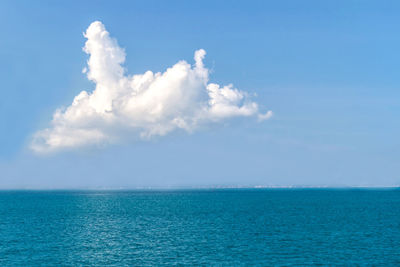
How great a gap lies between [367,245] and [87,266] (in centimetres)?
5464

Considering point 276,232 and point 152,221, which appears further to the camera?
point 152,221

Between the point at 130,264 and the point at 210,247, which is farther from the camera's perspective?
the point at 210,247

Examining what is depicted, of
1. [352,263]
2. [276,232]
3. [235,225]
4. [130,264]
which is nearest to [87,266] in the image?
[130,264]

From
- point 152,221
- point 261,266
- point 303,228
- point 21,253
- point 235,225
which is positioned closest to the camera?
point 261,266

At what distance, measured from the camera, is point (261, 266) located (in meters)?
63.2

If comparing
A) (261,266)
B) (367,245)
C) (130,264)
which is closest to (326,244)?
(367,245)

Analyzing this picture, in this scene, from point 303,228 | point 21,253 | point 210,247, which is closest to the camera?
point 21,253

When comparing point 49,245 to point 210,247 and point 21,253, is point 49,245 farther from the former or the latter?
point 210,247

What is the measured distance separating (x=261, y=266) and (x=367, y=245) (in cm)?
2919

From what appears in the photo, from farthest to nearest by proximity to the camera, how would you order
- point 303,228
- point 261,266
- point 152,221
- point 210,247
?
1. point 152,221
2. point 303,228
3. point 210,247
4. point 261,266

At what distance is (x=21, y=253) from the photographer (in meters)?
72.1

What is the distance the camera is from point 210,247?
7812 centimetres

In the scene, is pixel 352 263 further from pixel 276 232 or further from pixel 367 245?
pixel 276 232

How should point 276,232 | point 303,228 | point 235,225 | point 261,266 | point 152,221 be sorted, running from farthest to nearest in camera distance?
1. point 152,221
2. point 235,225
3. point 303,228
4. point 276,232
5. point 261,266
